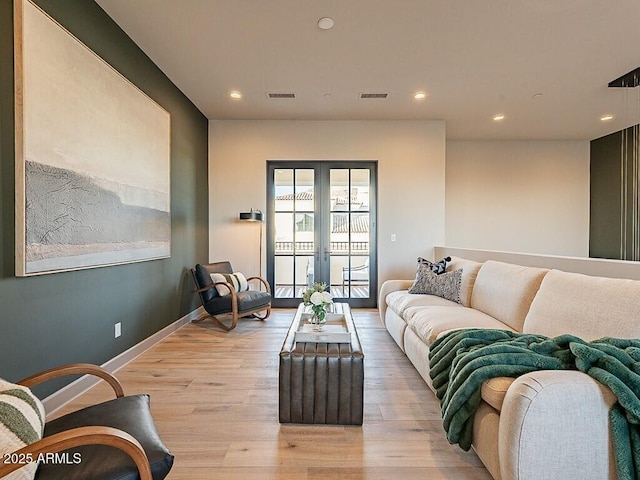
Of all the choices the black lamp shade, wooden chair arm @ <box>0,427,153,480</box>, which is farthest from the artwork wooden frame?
the black lamp shade

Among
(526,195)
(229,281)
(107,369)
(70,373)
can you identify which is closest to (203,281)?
(229,281)

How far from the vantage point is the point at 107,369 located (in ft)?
9.11

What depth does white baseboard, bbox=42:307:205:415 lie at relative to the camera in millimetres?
2240

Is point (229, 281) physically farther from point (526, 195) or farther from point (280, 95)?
point (526, 195)

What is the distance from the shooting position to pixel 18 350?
1.99 m

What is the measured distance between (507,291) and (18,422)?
2.96m

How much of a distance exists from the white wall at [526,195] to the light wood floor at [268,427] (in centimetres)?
401

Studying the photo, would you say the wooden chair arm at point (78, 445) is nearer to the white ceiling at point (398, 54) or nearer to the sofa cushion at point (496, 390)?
A: the sofa cushion at point (496, 390)

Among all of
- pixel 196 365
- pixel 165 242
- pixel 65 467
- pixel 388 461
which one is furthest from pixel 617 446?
pixel 165 242

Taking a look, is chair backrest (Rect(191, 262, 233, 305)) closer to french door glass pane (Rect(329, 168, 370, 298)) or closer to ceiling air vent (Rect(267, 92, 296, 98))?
french door glass pane (Rect(329, 168, 370, 298))

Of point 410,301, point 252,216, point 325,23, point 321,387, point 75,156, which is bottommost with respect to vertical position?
point 321,387

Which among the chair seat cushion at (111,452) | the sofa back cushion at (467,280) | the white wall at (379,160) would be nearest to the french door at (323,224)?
the white wall at (379,160)

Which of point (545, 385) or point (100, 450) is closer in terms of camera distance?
point (100, 450)

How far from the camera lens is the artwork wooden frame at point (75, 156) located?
197 cm
